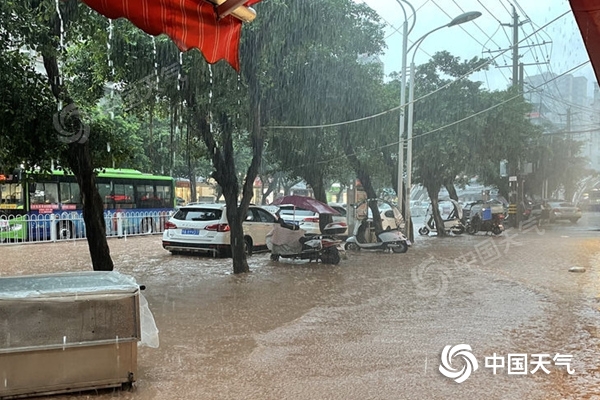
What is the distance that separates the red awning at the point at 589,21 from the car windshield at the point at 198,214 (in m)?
10.8

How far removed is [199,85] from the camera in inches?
352

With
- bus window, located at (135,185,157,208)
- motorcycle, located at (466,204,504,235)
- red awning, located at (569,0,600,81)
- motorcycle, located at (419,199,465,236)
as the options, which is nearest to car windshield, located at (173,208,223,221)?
bus window, located at (135,185,157,208)

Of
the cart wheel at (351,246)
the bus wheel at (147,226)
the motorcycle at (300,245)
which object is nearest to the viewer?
the motorcycle at (300,245)

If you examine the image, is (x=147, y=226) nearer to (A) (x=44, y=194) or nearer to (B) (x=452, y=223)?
(A) (x=44, y=194)

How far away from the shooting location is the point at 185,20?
305 centimetres

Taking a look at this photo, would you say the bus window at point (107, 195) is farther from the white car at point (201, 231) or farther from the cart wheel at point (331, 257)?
the cart wheel at point (331, 257)

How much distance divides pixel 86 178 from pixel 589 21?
6.82 meters

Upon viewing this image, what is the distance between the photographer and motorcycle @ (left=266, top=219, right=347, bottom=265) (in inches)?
452

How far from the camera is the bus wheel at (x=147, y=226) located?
18.9 meters

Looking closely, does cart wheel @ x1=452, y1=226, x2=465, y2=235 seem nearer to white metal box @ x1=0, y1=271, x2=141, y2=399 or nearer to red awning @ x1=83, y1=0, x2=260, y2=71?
white metal box @ x1=0, y1=271, x2=141, y2=399

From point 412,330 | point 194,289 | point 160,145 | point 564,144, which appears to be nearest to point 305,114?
point 194,289

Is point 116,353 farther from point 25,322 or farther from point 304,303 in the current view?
point 304,303

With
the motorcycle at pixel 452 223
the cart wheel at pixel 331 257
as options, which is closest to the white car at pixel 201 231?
the cart wheel at pixel 331 257

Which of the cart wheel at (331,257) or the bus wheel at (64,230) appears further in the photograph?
the bus wheel at (64,230)
